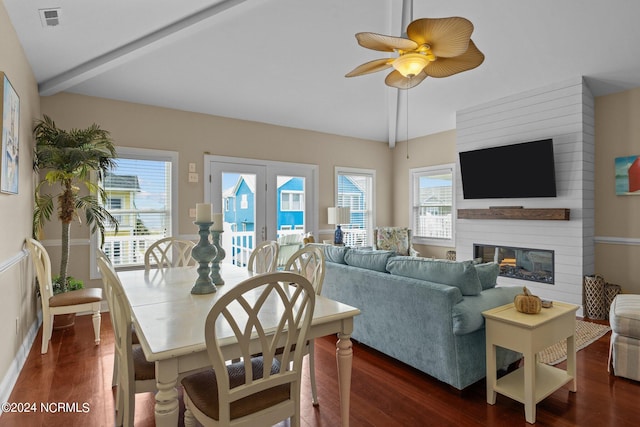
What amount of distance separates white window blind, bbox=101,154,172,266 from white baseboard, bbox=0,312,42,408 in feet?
3.95

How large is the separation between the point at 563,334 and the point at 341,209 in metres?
3.93

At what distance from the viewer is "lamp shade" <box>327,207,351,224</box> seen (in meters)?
5.95

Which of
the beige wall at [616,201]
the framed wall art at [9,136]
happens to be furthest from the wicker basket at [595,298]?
the framed wall art at [9,136]

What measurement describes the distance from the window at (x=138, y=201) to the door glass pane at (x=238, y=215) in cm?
78

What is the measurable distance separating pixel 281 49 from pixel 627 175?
434 centimetres

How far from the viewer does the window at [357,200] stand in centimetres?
662

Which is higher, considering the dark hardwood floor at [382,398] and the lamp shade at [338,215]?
the lamp shade at [338,215]

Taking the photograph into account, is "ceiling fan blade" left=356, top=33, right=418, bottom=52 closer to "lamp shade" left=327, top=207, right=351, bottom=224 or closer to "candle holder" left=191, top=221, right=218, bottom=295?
"candle holder" left=191, top=221, right=218, bottom=295

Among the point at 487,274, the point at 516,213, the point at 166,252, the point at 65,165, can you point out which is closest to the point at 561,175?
the point at 516,213

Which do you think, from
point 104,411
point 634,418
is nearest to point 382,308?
point 634,418

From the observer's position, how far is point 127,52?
3539 mm

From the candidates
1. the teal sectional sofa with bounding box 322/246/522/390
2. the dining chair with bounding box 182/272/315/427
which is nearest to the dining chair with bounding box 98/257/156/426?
the dining chair with bounding box 182/272/315/427

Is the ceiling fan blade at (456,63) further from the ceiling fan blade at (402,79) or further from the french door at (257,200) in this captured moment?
the french door at (257,200)

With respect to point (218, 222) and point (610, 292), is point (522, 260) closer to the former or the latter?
point (610, 292)
